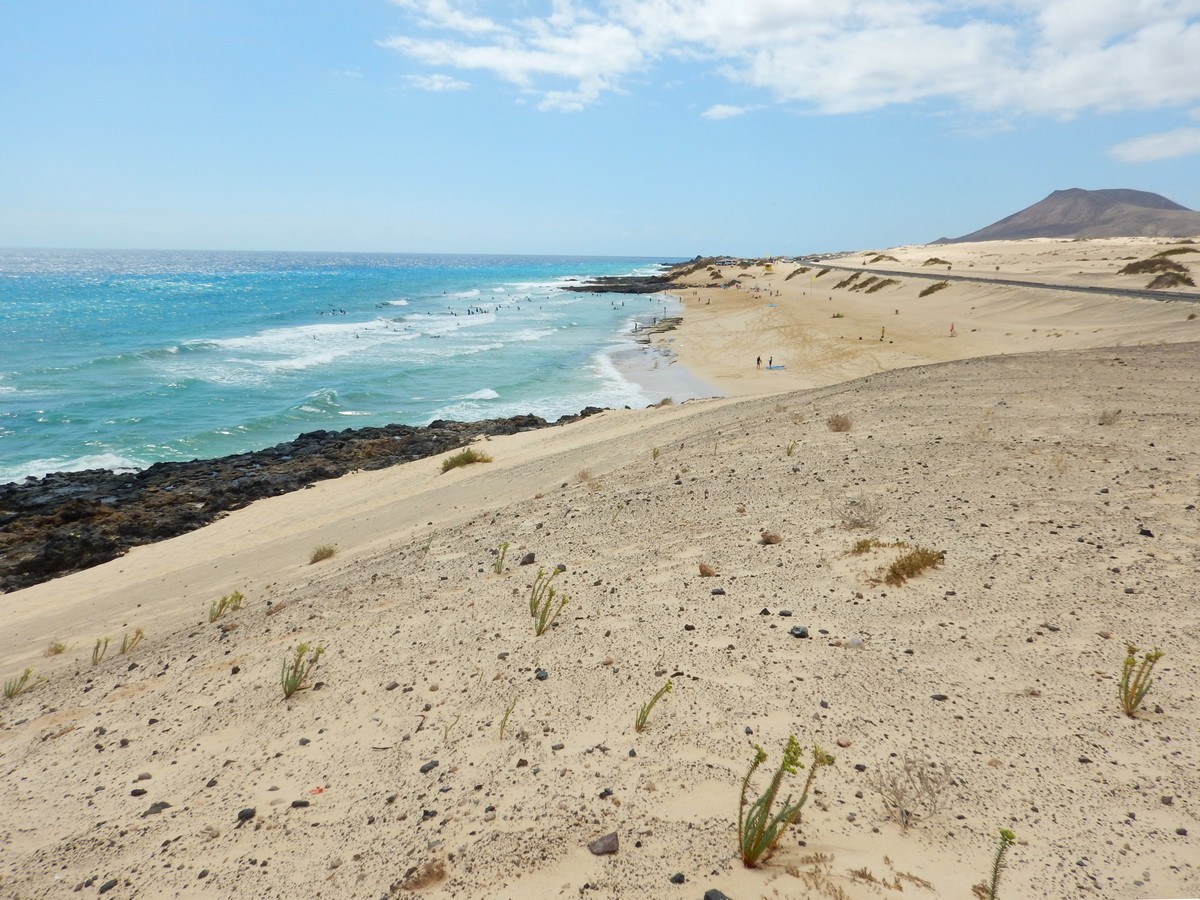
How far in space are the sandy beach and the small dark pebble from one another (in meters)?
0.03

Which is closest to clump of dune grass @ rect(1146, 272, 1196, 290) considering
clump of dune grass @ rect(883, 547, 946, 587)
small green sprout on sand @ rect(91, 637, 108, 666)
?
clump of dune grass @ rect(883, 547, 946, 587)

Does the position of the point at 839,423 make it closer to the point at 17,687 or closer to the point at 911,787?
the point at 911,787

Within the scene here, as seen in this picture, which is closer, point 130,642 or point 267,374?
point 130,642

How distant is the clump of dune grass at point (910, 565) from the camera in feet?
15.7

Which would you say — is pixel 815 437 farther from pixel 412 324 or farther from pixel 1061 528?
pixel 412 324

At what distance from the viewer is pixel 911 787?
2.96 metres

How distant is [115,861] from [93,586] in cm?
917

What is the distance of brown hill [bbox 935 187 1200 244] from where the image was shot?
11588 centimetres

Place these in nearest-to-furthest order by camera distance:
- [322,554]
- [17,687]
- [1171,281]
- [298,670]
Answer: [298,670]
[17,687]
[322,554]
[1171,281]

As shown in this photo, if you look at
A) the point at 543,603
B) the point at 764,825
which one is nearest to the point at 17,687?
the point at 543,603

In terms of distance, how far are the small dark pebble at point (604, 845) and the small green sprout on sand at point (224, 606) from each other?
5650 mm

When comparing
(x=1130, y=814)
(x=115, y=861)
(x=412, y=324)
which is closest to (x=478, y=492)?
(x=115, y=861)

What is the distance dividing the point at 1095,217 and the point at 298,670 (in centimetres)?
20611

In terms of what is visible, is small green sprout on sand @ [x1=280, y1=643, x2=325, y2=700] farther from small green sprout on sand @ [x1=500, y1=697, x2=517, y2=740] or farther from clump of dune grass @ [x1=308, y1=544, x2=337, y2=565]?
clump of dune grass @ [x1=308, y1=544, x2=337, y2=565]
